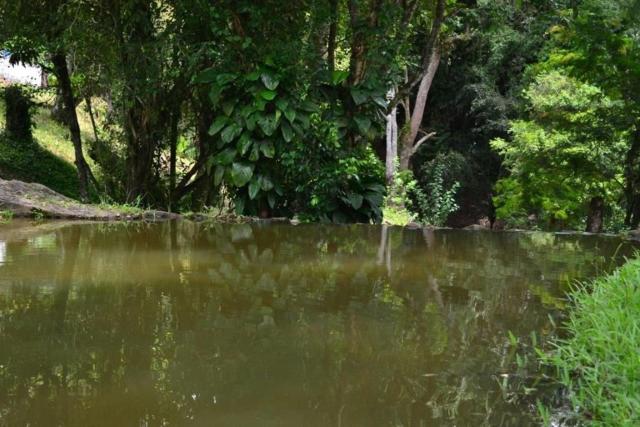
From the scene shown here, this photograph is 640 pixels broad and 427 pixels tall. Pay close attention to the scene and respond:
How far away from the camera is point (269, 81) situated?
7.06 m

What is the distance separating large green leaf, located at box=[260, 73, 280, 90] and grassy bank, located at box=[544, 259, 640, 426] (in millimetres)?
4799

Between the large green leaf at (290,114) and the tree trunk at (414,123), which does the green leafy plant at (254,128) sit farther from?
the tree trunk at (414,123)

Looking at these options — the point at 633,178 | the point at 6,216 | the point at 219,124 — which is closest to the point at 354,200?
the point at 219,124

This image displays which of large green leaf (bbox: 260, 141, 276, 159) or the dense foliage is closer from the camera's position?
large green leaf (bbox: 260, 141, 276, 159)

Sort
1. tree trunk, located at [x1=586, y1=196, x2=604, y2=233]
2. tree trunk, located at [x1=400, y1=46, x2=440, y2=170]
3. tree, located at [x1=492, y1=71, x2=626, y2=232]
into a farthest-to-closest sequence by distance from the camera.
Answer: tree trunk, located at [x1=400, y1=46, x2=440, y2=170]
tree trunk, located at [x1=586, y1=196, x2=604, y2=233]
tree, located at [x1=492, y1=71, x2=626, y2=232]

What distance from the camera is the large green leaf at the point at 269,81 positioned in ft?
23.1

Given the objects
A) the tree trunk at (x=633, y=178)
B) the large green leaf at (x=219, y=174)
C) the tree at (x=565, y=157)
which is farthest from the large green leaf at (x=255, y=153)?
the tree trunk at (x=633, y=178)

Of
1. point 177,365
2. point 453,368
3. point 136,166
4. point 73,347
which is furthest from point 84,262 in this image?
point 136,166

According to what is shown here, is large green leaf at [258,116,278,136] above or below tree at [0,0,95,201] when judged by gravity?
below

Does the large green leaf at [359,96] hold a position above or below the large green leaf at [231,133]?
above

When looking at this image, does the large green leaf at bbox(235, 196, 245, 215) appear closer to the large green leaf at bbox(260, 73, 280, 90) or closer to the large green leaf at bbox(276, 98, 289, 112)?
the large green leaf at bbox(276, 98, 289, 112)

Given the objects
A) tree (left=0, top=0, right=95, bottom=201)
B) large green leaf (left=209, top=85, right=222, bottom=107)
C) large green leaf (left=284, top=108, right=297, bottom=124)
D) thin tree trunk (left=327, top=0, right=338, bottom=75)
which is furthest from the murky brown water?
tree (left=0, top=0, right=95, bottom=201)

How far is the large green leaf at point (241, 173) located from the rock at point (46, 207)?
0.82 meters

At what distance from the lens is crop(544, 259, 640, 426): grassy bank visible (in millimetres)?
1853
